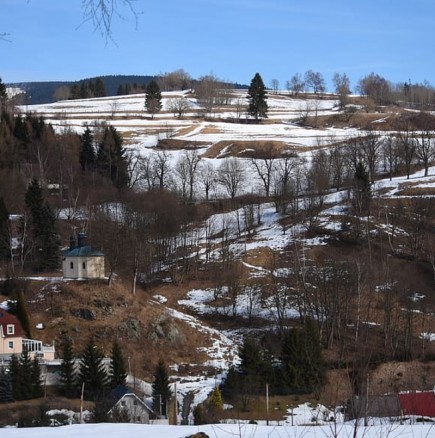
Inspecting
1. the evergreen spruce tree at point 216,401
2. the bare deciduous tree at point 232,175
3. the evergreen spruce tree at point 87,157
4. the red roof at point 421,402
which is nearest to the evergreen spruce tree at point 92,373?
the evergreen spruce tree at point 216,401

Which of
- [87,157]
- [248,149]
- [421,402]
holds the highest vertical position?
[248,149]

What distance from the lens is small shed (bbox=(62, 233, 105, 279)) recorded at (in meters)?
37.6

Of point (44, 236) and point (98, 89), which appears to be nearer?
point (44, 236)

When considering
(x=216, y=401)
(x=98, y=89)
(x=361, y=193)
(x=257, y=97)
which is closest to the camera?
(x=216, y=401)

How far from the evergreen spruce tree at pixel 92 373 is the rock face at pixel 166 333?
621cm

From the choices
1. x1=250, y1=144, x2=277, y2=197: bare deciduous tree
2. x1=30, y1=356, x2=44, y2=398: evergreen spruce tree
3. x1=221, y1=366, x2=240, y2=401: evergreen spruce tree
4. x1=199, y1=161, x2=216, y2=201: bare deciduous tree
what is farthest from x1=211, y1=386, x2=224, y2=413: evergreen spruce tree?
x1=250, y1=144, x2=277, y2=197: bare deciduous tree

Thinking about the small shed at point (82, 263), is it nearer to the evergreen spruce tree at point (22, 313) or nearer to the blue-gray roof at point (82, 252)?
the blue-gray roof at point (82, 252)

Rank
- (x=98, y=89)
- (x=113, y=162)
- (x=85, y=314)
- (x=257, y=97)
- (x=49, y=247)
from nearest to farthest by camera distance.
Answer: (x=85, y=314) → (x=49, y=247) → (x=113, y=162) → (x=257, y=97) → (x=98, y=89)

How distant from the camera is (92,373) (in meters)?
27.4

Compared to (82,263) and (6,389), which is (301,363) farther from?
(82,263)

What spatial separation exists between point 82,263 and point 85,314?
4.18 meters

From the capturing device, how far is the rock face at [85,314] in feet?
112

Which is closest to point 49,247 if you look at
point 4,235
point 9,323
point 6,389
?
point 4,235

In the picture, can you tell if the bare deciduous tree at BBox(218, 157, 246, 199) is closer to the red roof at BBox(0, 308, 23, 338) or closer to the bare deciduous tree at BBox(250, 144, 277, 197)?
the bare deciduous tree at BBox(250, 144, 277, 197)
